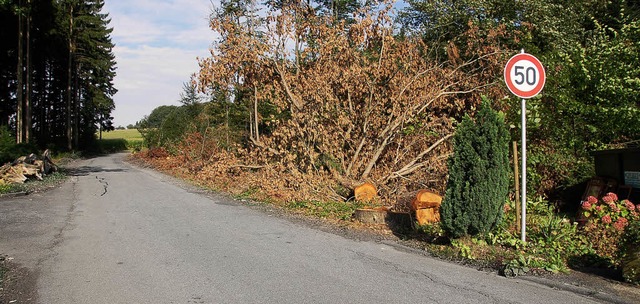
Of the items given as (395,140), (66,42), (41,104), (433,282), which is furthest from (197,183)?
(41,104)

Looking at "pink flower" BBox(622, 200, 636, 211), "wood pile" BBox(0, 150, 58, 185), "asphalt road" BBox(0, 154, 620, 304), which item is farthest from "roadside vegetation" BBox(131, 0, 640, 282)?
"wood pile" BBox(0, 150, 58, 185)

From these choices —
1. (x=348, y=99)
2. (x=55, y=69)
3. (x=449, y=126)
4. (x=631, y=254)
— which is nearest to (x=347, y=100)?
(x=348, y=99)

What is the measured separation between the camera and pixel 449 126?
495 inches

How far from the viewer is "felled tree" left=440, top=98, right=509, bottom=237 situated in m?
6.57

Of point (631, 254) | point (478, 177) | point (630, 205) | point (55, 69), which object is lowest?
point (631, 254)

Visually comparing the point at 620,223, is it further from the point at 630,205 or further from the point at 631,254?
the point at 631,254

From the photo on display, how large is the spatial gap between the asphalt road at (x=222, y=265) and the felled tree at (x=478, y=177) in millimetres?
750

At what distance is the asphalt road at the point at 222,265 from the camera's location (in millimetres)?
5039

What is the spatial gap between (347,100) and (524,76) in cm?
697

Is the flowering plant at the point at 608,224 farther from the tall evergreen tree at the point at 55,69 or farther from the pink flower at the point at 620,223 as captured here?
the tall evergreen tree at the point at 55,69

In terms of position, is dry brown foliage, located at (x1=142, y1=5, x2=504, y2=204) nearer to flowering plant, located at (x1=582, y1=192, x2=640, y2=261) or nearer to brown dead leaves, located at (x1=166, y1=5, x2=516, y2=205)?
brown dead leaves, located at (x1=166, y1=5, x2=516, y2=205)

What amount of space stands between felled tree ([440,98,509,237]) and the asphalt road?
750mm

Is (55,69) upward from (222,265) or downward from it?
upward

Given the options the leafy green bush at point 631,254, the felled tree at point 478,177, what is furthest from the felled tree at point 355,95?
the leafy green bush at point 631,254
